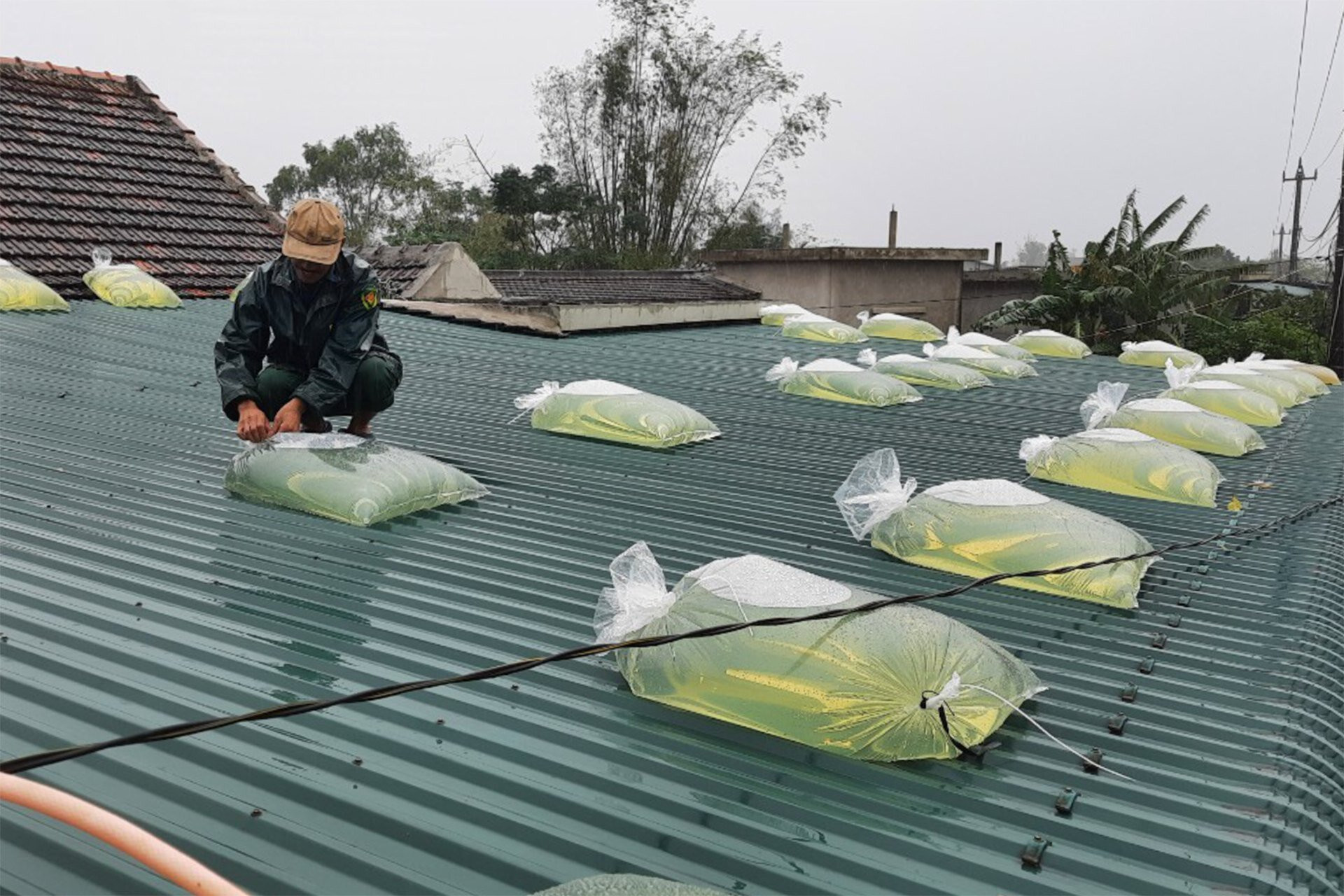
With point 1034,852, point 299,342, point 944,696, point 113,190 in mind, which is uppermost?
point 113,190

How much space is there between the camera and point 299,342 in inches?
153

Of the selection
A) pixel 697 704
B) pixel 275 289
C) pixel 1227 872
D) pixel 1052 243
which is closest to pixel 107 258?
pixel 275 289

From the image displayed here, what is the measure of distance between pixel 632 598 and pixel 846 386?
4.22 metres

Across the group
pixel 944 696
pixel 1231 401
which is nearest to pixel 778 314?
pixel 1231 401

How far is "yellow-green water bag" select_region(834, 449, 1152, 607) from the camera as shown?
119 inches

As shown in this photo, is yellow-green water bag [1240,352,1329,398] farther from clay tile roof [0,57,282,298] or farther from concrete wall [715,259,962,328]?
concrete wall [715,259,962,328]

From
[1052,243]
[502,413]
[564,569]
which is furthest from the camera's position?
[1052,243]

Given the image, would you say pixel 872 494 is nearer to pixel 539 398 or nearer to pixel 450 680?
pixel 450 680

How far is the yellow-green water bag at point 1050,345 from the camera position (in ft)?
33.6

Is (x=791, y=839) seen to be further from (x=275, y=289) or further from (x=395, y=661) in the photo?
(x=275, y=289)

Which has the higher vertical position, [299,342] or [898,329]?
[299,342]

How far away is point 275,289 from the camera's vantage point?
3779 mm

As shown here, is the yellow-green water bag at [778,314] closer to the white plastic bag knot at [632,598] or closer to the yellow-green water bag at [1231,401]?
the yellow-green water bag at [1231,401]

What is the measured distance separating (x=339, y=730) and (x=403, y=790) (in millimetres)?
256
